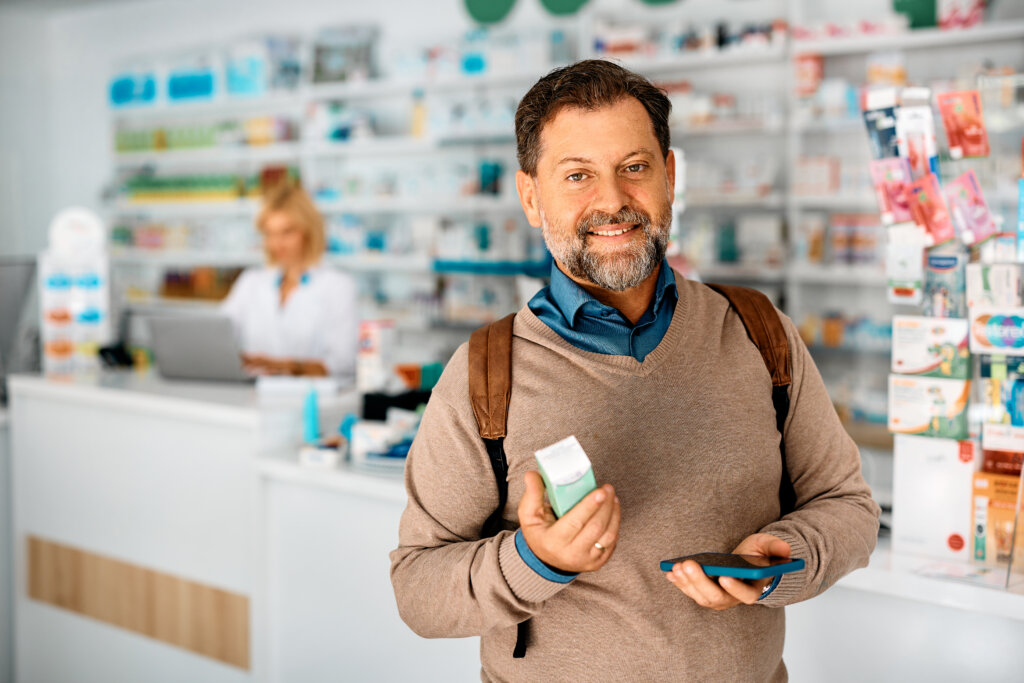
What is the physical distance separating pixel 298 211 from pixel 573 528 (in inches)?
124

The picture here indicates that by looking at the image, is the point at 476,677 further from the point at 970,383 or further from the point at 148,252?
the point at 148,252

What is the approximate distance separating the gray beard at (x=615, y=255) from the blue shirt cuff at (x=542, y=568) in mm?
412

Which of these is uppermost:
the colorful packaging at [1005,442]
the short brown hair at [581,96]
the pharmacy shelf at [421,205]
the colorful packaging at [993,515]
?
the pharmacy shelf at [421,205]

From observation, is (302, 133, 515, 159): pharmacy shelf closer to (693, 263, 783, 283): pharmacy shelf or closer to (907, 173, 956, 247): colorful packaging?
(693, 263, 783, 283): pharmacy shelf

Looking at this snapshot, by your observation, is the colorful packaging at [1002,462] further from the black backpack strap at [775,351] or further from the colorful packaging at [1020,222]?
the black backpack strap at [775,351]

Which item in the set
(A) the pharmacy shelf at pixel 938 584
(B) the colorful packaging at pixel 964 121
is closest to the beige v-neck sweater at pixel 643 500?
(A) the pharmacy shelf at pixel 938 584

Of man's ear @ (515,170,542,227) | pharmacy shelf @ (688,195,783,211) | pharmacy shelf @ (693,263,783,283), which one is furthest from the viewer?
pharmacy shelf @ (693,263,783,283)

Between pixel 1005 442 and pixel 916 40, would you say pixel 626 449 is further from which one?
pixel 916 40

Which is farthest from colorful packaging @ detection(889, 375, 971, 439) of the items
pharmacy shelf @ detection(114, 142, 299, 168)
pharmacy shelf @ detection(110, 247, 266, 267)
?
pharmacy shelf @ detection(110, 247, 266, 267)

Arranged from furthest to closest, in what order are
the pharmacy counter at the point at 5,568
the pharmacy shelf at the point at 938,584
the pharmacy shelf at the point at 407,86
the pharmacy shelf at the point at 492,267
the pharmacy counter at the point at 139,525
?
the pharmacy shelf at the point at 407,86 < the pharmacy shelf at the point at 492,267 < the pharmacy counter at the point at 5,568 < the pharmacy counter at the point at 139,525 < the pharmacy shelf at the point at 938,584

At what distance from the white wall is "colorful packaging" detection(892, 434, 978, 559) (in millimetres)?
7534

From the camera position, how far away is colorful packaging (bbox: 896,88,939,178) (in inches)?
71.4

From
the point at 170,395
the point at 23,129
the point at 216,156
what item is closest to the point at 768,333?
the point at 170,395

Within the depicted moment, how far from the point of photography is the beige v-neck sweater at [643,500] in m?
1.27
